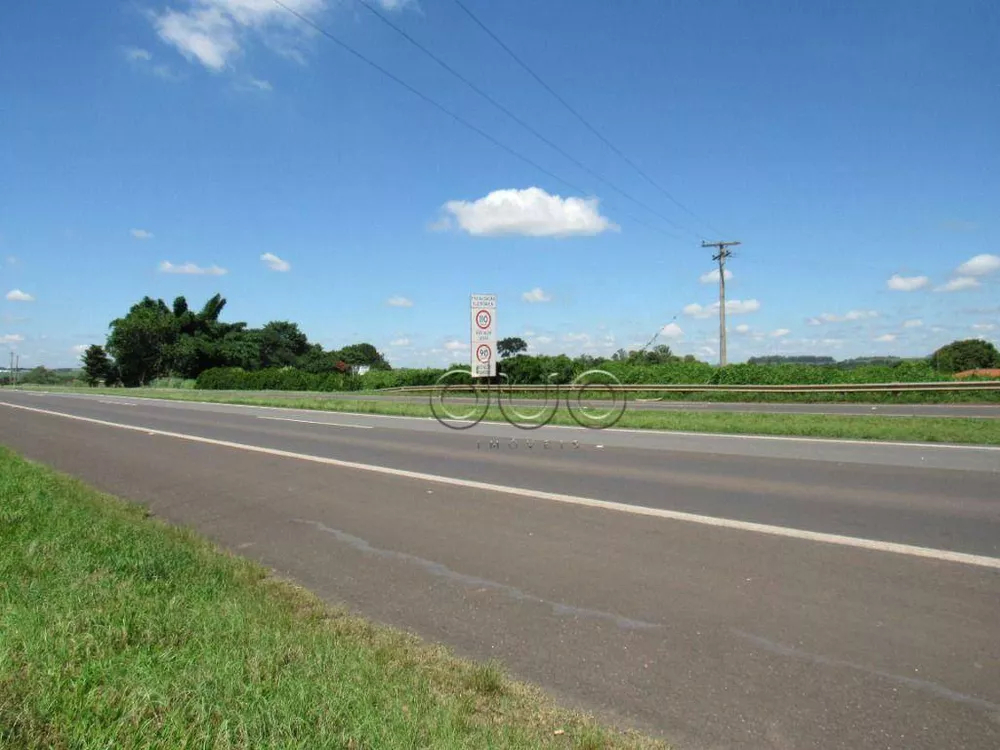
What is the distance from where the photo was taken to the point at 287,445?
1530cm

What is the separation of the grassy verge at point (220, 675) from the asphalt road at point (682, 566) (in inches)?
18.9

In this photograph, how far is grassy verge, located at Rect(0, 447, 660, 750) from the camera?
2818mm

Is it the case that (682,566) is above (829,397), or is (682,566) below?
below

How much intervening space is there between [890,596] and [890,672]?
1311mm

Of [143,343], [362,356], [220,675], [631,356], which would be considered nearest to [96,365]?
[143,343]

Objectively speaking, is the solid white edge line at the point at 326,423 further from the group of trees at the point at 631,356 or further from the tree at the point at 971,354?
the tree at the point at 971,354

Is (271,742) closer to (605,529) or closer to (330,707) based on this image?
(330,707)

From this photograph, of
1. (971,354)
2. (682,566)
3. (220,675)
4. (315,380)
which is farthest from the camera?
(971,354)

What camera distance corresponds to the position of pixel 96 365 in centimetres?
9912

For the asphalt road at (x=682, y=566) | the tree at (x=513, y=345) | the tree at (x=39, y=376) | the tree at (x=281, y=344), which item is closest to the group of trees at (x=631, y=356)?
the tree at (x=513, y=345)

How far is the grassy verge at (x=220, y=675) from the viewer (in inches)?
111

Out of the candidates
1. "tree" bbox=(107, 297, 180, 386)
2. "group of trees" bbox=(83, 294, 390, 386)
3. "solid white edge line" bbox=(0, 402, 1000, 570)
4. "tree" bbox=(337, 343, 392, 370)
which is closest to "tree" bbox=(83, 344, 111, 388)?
"group of trees" bbox=(83, 294, 390, 386)

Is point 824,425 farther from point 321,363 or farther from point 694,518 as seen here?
point 321,363

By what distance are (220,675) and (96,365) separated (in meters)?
113
